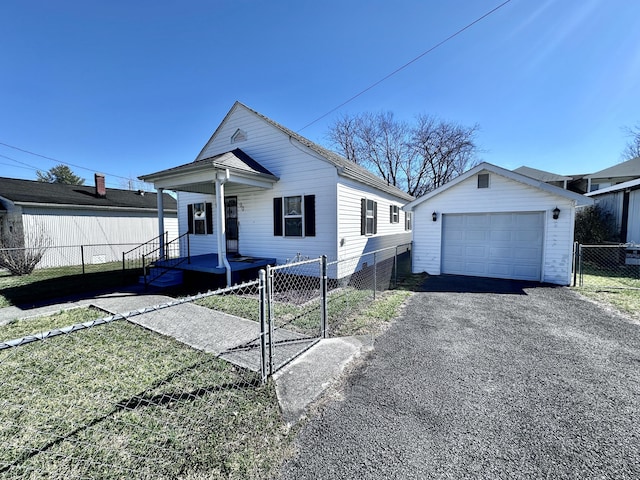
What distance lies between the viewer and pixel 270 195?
927cm

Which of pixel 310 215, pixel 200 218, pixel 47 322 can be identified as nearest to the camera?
pixel 47 322

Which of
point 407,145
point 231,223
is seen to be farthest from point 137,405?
point 407,145

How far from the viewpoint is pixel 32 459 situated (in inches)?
83.6

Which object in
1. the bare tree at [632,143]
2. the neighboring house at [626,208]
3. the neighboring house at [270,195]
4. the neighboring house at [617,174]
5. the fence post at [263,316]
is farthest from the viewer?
the bare tree at [632,143]

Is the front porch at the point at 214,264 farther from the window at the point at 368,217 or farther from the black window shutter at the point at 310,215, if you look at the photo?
the window at the point at 368,217

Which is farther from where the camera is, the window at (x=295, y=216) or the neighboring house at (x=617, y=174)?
the neighboring house at (x=617, y=174)

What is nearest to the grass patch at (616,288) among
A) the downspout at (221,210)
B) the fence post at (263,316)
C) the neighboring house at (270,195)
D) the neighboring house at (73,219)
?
the neighboring house at (270,195)

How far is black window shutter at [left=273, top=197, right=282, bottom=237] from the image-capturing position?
9102 mm

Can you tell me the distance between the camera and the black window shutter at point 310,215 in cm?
852

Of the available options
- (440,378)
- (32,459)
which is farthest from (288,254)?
(32,459)

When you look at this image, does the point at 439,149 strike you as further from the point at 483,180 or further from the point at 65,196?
the point at 65,196

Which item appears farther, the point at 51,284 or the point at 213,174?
the point at 51,284

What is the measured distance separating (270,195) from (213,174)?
2.12 meters

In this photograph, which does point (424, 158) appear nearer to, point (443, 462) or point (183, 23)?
point (183, 23)
